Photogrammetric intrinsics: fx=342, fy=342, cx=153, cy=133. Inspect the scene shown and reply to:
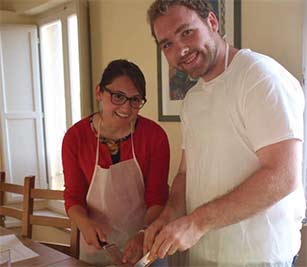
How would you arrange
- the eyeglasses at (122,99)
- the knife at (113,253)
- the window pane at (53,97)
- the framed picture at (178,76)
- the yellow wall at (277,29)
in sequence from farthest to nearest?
the window pane at (53,97), the framed picture at (178,76), the yellow wall at (277,29), the eyeglasses at (122,99), the knife at (113,253)

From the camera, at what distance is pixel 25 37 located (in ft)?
10.5

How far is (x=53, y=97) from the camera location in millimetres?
3332

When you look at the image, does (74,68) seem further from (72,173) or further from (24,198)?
(72,173)

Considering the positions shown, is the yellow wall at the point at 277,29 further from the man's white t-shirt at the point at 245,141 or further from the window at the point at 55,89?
the window at the point at 55,89

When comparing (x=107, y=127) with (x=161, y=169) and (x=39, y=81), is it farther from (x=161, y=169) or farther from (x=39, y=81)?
(x=39, y=81)

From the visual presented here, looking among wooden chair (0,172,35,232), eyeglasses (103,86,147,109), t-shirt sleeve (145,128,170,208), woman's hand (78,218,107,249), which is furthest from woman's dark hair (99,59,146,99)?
wooden chair (0,172,35,232)

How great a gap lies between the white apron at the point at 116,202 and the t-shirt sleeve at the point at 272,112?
1.89 ft

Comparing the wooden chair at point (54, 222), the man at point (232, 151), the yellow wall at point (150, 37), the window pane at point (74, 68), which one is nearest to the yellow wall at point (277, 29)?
the yellow wall at point (150, 37)

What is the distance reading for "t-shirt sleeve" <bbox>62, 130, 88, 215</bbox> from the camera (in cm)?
123

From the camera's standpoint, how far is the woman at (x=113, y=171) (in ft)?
4.03

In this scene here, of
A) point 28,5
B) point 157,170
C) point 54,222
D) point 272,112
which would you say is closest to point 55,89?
point 28,5

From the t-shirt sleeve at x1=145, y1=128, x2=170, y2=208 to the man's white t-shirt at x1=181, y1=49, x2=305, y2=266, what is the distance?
0.88ft

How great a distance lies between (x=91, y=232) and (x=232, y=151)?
1.81 ft

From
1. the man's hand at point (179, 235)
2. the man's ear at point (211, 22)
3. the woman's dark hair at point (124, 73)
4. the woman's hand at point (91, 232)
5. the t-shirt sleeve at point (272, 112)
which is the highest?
the man's ear at point (211, 22)
